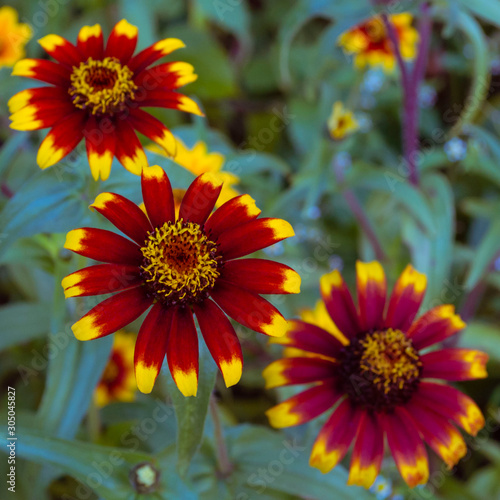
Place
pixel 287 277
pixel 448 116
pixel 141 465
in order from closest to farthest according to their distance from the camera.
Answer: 1. pixel 287 277
2. pixel 141 465
3. pixel 448 116

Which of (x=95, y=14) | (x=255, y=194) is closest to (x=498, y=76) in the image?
(x=255, y=194)

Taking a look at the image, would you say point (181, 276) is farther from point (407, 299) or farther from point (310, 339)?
point (407, 299)

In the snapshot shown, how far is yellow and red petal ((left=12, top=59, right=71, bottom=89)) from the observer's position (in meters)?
0.83

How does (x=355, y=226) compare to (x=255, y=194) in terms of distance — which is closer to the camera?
(x=255, y=194)

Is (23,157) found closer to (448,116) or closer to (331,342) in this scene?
(331,342)

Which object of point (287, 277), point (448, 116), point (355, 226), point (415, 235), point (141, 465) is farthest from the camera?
point (448, 116)

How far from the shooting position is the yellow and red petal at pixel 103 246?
678 millimetres

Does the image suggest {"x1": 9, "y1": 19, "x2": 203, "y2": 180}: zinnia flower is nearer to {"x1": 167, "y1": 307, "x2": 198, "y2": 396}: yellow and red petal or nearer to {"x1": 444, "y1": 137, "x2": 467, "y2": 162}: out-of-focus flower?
{"x1": 167, "y1": 307, "x2": 198, "y2": 396}: yellow and red petal

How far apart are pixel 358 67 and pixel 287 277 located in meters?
1.15

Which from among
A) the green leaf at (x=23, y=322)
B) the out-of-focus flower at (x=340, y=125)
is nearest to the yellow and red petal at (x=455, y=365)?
the out-of-focus flower at (x=340, y=125)

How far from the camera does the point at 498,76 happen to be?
6.74 ft

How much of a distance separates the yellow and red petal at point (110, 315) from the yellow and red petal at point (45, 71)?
1.17ft

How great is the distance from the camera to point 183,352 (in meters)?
0.68

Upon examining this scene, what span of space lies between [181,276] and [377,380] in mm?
337
